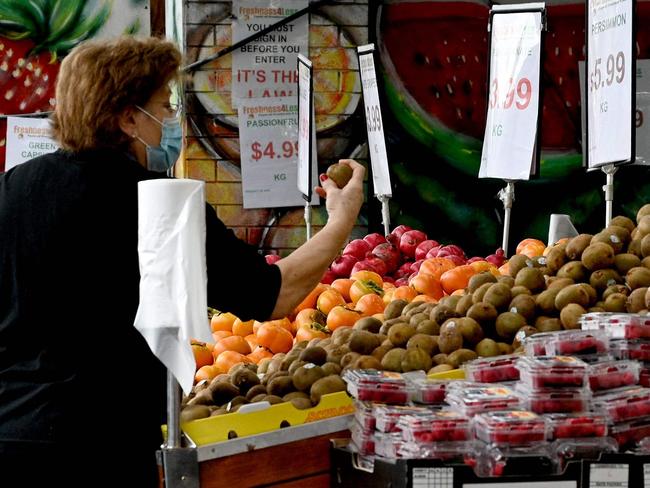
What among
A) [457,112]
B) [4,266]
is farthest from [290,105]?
[4,266]

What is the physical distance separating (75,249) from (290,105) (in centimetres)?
496

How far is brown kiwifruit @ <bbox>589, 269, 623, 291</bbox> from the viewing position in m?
3.18

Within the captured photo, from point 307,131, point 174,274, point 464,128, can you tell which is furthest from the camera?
point 464,128

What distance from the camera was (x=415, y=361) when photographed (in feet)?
9.64

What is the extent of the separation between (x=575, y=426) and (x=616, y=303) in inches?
33.5

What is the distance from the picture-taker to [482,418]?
227 cm

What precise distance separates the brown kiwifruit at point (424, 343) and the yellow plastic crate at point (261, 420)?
17.3 inches

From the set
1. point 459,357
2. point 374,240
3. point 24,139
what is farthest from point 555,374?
point 24,139

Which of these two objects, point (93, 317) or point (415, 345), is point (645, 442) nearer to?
point (415, 345)

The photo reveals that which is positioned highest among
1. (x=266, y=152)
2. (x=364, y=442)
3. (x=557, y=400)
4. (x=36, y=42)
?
(x=36, y=42)

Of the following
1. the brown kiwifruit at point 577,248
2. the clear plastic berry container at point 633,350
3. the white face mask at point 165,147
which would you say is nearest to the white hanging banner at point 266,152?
the brown kiwifruit at point 577,248

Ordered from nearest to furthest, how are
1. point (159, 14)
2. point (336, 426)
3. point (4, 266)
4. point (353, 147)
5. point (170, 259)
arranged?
point (170, 259) < point (4, 266) < point (336, 426) < point (353, 147) < point (159, 14)

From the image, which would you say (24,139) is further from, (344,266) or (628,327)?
(628,327)

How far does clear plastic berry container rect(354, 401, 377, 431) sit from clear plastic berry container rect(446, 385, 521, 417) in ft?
0.59
